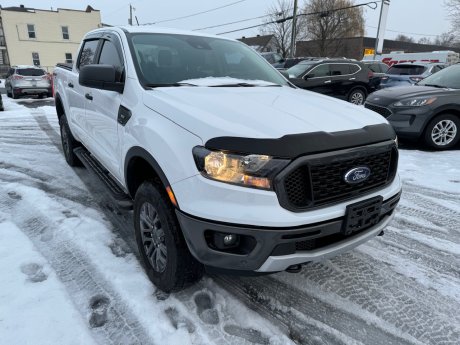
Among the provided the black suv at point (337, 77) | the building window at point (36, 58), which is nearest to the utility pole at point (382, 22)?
the black suv at point (337, 77)

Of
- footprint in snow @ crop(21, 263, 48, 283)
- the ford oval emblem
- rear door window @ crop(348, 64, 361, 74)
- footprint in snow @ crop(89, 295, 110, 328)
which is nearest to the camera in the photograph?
the ford oval emblem

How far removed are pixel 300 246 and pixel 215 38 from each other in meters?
2.61

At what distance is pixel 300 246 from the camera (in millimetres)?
2051

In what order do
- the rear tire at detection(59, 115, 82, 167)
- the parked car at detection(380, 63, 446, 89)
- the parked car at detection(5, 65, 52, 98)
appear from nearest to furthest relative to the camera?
the rear tire at detection(59, 115, 82, 167)
the parked car at detection(380, 63, 446, 89)
the parked car at detection(5, 65, 52, 98)

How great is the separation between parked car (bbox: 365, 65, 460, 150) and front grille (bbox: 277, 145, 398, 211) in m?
4.77

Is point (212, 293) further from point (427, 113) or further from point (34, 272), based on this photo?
point (427, 113)

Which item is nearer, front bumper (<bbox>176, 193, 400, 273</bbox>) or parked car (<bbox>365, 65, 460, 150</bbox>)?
front bumper (<bbox>176, 193, 400, 273</bbox>)

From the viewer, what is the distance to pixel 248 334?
7.20 ft

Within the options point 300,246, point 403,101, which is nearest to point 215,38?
point 300,246

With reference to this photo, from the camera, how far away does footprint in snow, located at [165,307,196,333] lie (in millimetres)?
2209

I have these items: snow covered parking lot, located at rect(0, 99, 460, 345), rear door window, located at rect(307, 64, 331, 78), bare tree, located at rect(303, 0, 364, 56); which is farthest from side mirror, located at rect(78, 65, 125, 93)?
bare tree, located at rect(303, 0, 364, 56)

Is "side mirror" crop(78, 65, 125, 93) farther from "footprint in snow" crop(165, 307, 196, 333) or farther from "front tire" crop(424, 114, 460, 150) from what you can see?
"front tire" crop(424, 114, 460, 150)

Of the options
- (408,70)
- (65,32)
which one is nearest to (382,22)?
(408,70)

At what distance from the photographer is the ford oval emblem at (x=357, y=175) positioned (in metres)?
2.11
